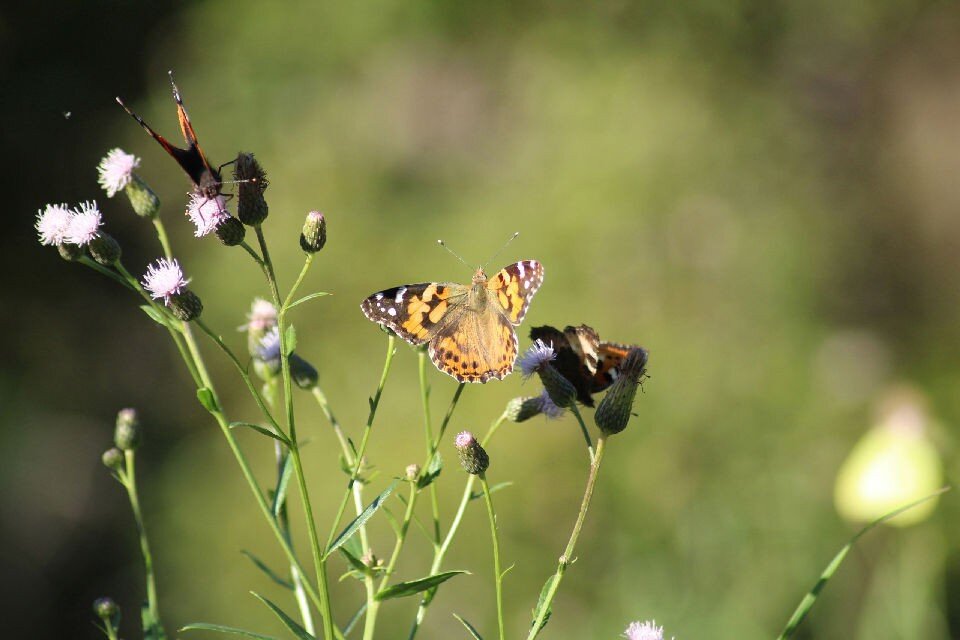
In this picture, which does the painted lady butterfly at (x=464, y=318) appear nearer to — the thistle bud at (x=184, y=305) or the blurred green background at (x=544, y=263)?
the thistle bud at (x=184, y=305)

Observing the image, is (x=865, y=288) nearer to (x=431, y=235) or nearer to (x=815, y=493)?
(x=815, y=493)

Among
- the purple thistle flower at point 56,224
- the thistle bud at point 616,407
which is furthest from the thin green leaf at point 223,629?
the purple thistle flower at point 56,224

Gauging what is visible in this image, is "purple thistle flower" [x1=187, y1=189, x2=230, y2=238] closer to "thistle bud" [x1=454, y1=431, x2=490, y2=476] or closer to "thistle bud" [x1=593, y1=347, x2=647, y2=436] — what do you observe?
"thistle bud" [x1=454, y1=431, x2=490, y2=476]

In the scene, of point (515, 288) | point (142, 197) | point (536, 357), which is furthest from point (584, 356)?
point (142, 197)

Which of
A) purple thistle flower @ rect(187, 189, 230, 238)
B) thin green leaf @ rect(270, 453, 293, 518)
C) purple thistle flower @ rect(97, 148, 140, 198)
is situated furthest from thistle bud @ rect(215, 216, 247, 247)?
thin green leaf @ rect(270, 453, 293, 518)

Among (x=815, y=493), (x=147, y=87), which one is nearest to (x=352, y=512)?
(x=815, y=493)
